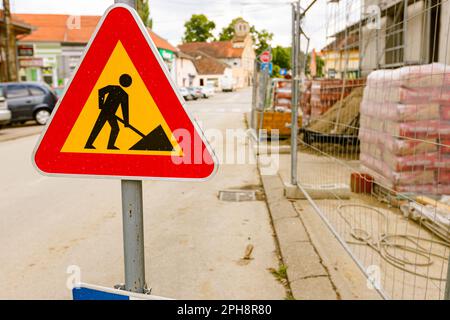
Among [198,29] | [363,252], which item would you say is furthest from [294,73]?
[198,29]

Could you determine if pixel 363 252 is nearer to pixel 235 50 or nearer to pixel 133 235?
pixel 133 235

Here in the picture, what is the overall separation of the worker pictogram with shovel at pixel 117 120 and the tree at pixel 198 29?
10120 centimetres

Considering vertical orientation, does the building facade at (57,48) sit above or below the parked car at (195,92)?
above

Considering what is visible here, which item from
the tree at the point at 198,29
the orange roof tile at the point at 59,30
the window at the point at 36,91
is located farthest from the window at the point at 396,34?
the tree at the point at 198,29

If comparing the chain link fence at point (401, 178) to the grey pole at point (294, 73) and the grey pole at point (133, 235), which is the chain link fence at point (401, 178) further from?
the grey pole at point (133, 235)

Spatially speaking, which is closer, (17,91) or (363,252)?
(363,252)

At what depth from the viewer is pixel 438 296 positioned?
10.5 feet

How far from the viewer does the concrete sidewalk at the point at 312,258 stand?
3.21m

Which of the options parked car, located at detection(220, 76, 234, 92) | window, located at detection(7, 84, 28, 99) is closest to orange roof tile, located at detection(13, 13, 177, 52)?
window, located at detection(7, 84, 28, 99)

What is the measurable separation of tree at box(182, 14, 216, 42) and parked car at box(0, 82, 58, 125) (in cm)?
8564

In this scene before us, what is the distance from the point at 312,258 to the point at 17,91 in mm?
15519

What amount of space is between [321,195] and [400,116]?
1.38 m

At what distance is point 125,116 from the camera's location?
1.69 metres
